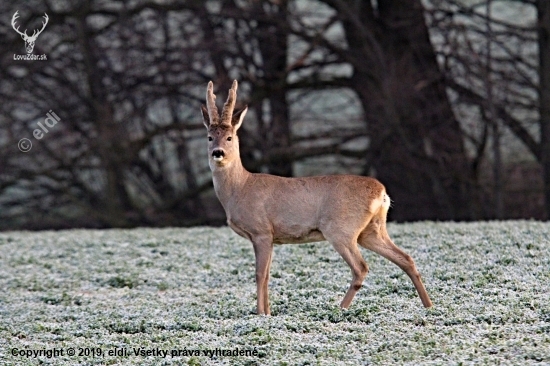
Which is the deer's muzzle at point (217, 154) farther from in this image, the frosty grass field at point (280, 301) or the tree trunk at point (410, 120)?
the tree trunk at point (410, 120)

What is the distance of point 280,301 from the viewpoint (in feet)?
30.4

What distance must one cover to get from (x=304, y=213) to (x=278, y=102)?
1216cm

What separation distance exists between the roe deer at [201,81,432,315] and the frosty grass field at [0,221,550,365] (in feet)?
1.25

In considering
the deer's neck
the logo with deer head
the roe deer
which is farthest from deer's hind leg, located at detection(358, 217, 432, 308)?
the logo with deer head

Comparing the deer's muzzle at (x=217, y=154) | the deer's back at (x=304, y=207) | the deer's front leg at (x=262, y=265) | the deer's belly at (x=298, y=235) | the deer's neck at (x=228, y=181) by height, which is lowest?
the deer's front leg at (x=262, y=265)

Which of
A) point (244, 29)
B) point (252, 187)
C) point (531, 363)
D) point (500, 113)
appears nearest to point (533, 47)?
point (500, 113)

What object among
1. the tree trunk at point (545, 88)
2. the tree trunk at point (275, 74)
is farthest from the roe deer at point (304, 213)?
the tree trunk at point (275, 74)

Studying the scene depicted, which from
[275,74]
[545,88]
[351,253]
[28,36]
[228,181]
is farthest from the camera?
[28,36]

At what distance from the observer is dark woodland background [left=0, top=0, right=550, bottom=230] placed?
19141 mm

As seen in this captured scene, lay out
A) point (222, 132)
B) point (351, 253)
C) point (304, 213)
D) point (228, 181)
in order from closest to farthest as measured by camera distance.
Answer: point (351, 253) < point (304, 213) < point (222, 132) < point (228, 181)

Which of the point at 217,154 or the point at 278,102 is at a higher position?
the point at 217,154

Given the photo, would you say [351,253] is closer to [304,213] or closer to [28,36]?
[304,213]

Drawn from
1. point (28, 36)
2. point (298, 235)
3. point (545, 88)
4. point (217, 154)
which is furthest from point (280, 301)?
point (28, 36)

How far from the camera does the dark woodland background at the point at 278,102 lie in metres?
19.1
